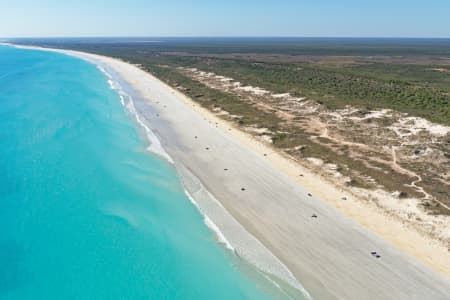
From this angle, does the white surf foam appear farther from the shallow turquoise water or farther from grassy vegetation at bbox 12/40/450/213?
grassy vegetation at bbox 12/40/450/213

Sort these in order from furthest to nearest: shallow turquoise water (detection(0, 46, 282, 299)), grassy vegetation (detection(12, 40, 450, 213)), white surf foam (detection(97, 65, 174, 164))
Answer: white surf foam (detection(97, 65, 174, 164))
grassy vegetation (detection(12, 40, 450, 213))
shallow turquoise water (detection(0, 46, 282, 299))

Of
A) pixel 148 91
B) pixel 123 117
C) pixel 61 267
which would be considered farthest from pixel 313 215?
pixel 148 91

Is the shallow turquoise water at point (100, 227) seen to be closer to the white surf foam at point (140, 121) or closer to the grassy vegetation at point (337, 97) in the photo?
the white surf foam at point (140, 121)

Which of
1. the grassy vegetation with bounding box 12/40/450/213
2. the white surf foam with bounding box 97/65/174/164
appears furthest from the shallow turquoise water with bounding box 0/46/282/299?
the grassy vegetation with bounding box 12/40/450/213

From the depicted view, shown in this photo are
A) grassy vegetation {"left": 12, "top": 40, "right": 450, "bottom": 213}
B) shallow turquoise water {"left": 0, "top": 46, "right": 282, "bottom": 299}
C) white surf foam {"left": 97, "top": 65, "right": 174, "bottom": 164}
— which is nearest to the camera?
shallow turquoise water {"left": 0, "top": 46, "right": 282, "bottom": 299}

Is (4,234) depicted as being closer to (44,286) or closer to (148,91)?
(44,286)

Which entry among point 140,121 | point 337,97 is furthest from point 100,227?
point 337,97

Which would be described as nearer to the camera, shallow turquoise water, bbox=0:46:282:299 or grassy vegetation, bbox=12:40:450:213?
shallow turquoise water, bbox=0:46:282:299

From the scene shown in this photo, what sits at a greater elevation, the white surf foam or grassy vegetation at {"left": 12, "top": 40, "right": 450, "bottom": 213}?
grassy vegetation at {"left": 12, "top": 40, "right": 450, "bottom": 213}
